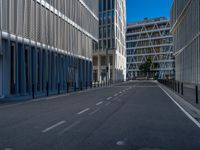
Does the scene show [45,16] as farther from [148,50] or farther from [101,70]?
[148,50]

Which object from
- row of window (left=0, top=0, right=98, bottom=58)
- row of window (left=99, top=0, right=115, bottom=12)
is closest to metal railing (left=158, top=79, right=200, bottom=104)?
row of window (left=0, top=0, right=98, bottom=58)

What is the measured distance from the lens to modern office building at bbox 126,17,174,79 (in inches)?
4355

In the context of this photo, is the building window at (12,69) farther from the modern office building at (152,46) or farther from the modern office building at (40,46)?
the modern office building at (152,46)

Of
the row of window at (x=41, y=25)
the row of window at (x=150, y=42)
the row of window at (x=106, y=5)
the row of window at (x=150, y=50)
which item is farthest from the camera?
the row of window at (x=150, y=42)

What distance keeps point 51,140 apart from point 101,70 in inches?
2645

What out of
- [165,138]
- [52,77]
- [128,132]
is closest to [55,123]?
[128,132]

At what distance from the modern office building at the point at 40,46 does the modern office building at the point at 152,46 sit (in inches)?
3089

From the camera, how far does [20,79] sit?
1920cm

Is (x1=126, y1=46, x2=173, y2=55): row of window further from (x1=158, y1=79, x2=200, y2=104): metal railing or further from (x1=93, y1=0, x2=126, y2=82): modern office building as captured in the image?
(x1=158, y1=79, x2=200, y2=104): metal railing

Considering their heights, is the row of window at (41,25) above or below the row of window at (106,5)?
below

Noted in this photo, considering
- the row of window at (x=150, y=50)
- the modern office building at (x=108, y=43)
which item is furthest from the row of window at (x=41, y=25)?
the row of window at (x=150, y=50)

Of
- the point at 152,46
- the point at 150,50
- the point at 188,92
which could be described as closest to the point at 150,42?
the point at 152,46

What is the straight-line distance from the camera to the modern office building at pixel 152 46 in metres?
111

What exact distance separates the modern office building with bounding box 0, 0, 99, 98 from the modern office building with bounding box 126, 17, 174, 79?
7846cm
